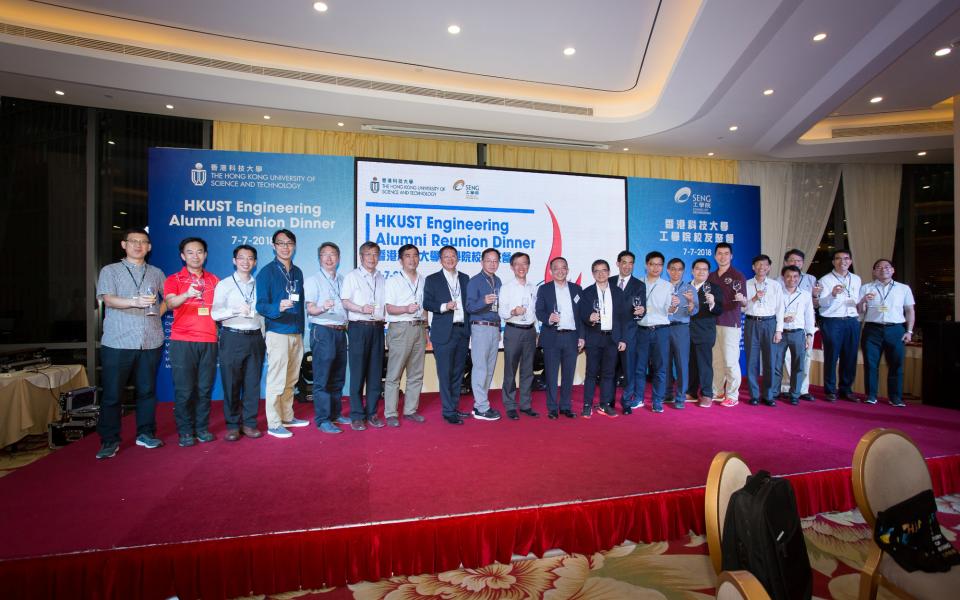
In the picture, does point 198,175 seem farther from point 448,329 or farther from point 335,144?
point 448,329

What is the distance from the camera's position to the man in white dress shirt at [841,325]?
4.68m

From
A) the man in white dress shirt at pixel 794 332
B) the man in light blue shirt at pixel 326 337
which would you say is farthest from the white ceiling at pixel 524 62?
the man in light blue shirt at pixel 326 337

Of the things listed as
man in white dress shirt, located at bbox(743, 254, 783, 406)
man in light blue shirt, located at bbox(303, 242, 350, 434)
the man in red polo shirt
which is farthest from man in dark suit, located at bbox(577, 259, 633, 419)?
the man in red polo shirt

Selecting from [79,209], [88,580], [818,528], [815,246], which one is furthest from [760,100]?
[79,209]

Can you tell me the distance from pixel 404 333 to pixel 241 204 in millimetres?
2775

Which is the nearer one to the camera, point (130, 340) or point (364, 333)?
point (130, 340)

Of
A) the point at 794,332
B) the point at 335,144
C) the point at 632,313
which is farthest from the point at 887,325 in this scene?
the point at 335,144

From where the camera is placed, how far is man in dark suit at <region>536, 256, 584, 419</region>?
4.00 m

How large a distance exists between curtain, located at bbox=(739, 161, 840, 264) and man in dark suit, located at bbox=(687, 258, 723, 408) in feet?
10.9

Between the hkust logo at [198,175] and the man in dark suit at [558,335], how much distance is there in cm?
395

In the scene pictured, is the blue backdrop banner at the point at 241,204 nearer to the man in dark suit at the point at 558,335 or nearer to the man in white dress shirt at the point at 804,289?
the man in dark suit at the point at 558,335

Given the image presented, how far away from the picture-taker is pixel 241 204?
5051 mm

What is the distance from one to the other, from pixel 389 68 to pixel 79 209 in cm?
375

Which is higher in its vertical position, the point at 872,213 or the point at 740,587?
the point at 872,213
